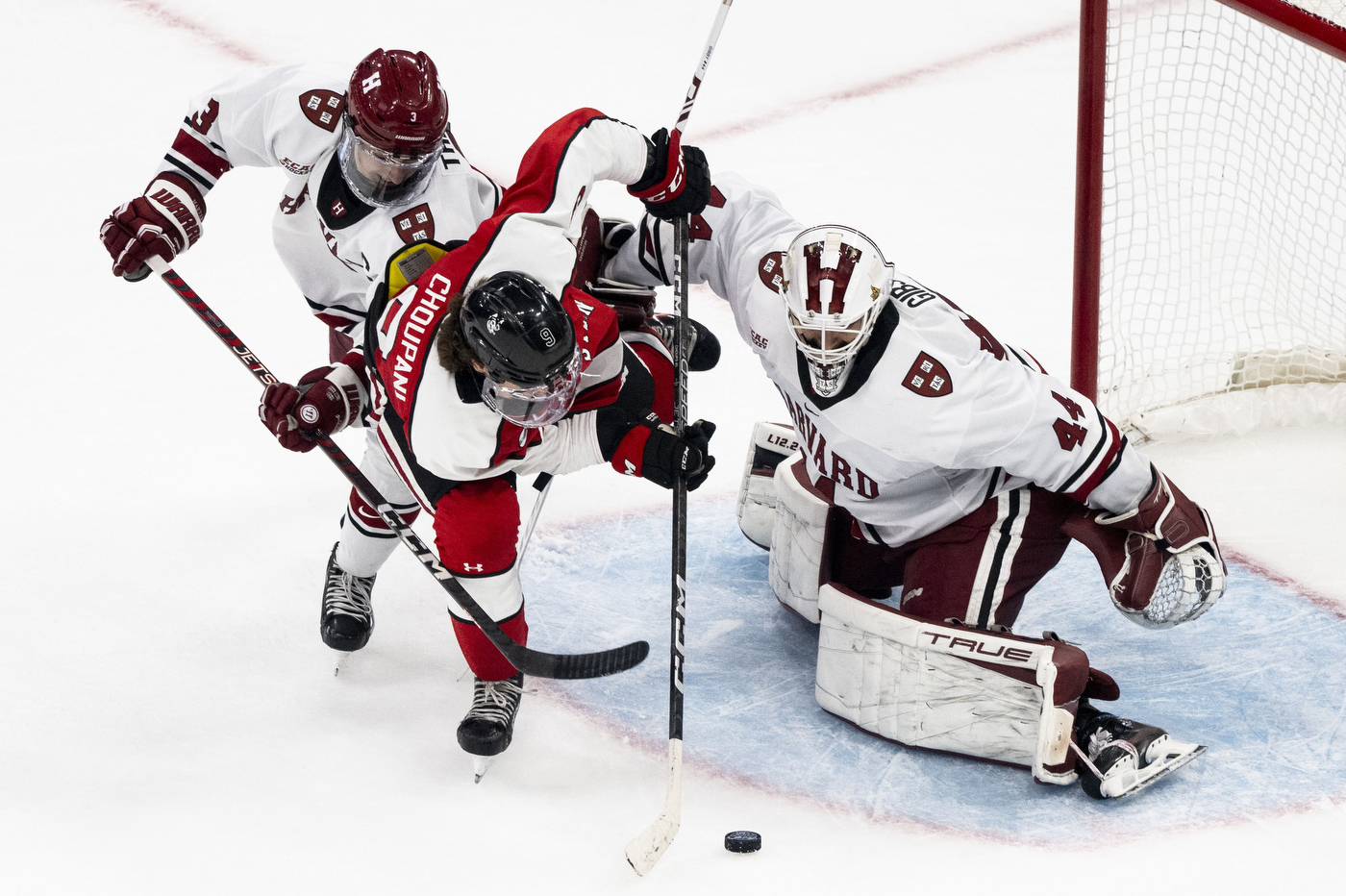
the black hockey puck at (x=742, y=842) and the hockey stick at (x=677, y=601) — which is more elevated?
the hockey stick at (x=677, y=601)

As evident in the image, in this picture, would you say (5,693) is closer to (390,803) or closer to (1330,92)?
(390,803)

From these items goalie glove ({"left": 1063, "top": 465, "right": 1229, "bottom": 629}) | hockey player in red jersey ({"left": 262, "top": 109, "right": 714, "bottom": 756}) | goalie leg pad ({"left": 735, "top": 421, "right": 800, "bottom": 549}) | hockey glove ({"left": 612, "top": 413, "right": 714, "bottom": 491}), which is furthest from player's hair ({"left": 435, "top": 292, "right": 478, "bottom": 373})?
goalie glove ({"left": 1063, "top": 465, "right": 1229, "bottom": 629})

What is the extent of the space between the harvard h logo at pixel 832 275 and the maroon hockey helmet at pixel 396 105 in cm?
80

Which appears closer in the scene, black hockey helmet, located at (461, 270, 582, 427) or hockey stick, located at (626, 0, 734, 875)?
black hockey helmet, located at (461, 270, 582, 427)

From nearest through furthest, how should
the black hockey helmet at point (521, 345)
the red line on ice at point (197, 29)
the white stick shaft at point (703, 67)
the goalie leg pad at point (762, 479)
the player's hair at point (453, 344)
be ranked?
the black hockey helmet at point (521, 345) → the player's hair at point (453, 344) → the white stick shaft at point (703, 67) → the goalie leg pad at point (762, 479) → the red line on ice at point (197, 29)

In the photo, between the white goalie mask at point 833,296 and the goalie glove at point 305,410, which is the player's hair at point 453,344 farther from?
the white goalie mask at point 833,296

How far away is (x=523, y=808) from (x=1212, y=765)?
1.33 m

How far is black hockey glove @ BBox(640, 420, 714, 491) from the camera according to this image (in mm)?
2688

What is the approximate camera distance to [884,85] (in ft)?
19.4

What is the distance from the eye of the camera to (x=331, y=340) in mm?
3461

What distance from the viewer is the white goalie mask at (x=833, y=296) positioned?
2.55 metres

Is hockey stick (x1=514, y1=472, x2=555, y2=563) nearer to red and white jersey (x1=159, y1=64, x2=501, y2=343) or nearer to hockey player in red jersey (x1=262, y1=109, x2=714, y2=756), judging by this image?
hockey player in red jersey (x1=262, y1=109, x2=714, y2=756)

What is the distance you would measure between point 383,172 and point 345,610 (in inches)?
37.9

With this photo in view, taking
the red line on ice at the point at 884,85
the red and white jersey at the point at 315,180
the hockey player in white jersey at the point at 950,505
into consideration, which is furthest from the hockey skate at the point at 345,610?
the red line on ice at the point at 884,85
